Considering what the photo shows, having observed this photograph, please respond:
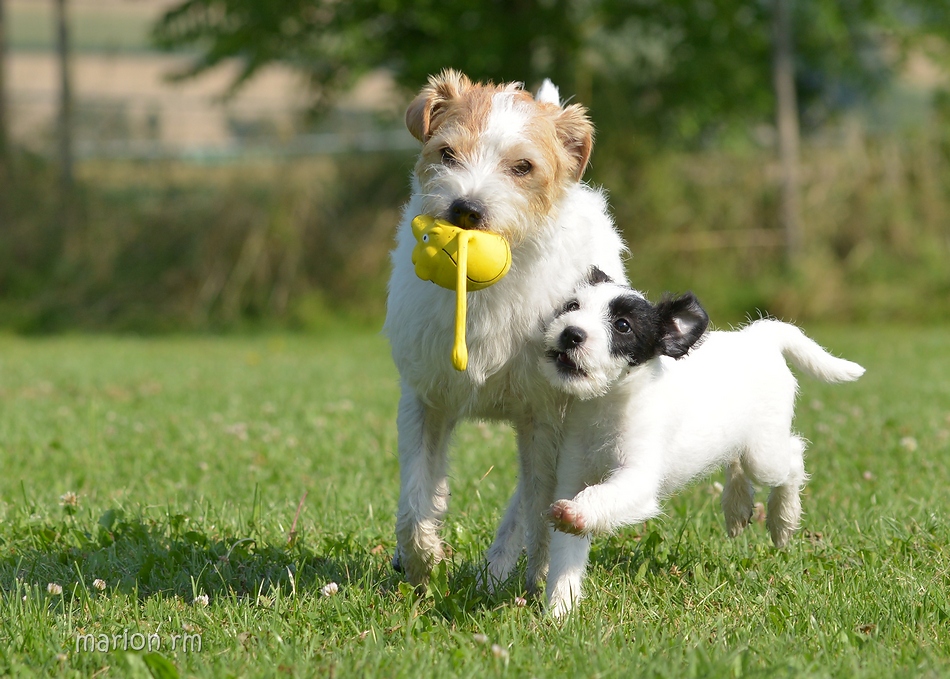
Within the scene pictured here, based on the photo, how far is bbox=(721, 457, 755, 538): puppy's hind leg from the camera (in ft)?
15.2

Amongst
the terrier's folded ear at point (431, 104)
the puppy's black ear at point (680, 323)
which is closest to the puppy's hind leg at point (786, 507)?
the puppy's black ear at point (680, 323)

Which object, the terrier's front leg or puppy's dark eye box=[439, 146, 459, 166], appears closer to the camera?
puppy's dark eye box=[439, 146, 459, 166]

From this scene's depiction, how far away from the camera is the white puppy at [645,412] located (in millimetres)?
3676

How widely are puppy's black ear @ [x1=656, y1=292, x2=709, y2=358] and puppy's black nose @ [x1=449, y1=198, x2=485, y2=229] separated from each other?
77 centimetres

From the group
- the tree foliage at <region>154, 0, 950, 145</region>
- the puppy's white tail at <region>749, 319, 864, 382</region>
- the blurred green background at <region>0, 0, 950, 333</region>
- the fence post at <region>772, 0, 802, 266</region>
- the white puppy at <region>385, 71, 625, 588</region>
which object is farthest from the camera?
the fence post at <region>772, 0, 802, 266</region>

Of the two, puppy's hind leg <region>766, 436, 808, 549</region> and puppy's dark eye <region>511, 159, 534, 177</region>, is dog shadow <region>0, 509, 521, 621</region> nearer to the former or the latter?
puppy's hind leg <region>766, 436, 808, 549</region>

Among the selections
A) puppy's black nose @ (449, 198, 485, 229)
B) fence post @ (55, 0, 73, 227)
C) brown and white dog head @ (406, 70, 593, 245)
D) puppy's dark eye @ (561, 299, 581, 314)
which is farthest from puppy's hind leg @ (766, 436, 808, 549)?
fence post @ (55, 0, 73, 227)

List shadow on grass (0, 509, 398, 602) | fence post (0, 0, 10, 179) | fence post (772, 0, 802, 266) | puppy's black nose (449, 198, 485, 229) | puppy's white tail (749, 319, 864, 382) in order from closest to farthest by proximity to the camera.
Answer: puppy's black nose (449, 198, 485, 229) → shadow on grass (0, 509, 398, 602) → puppy's white tail (749, 319, 864, 382) → fence post (772, 0, 802, 266) → fence post (0, 0, 10, 179)

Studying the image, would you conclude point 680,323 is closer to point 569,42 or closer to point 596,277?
point 596,277

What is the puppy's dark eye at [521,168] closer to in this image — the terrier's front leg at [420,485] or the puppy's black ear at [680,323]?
the puppy's black ear at [680,323]

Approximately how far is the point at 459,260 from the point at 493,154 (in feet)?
1.71

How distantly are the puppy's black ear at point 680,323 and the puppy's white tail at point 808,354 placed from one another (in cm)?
91

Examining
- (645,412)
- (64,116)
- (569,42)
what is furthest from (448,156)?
(64,116)

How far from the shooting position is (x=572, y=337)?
3.68 m
